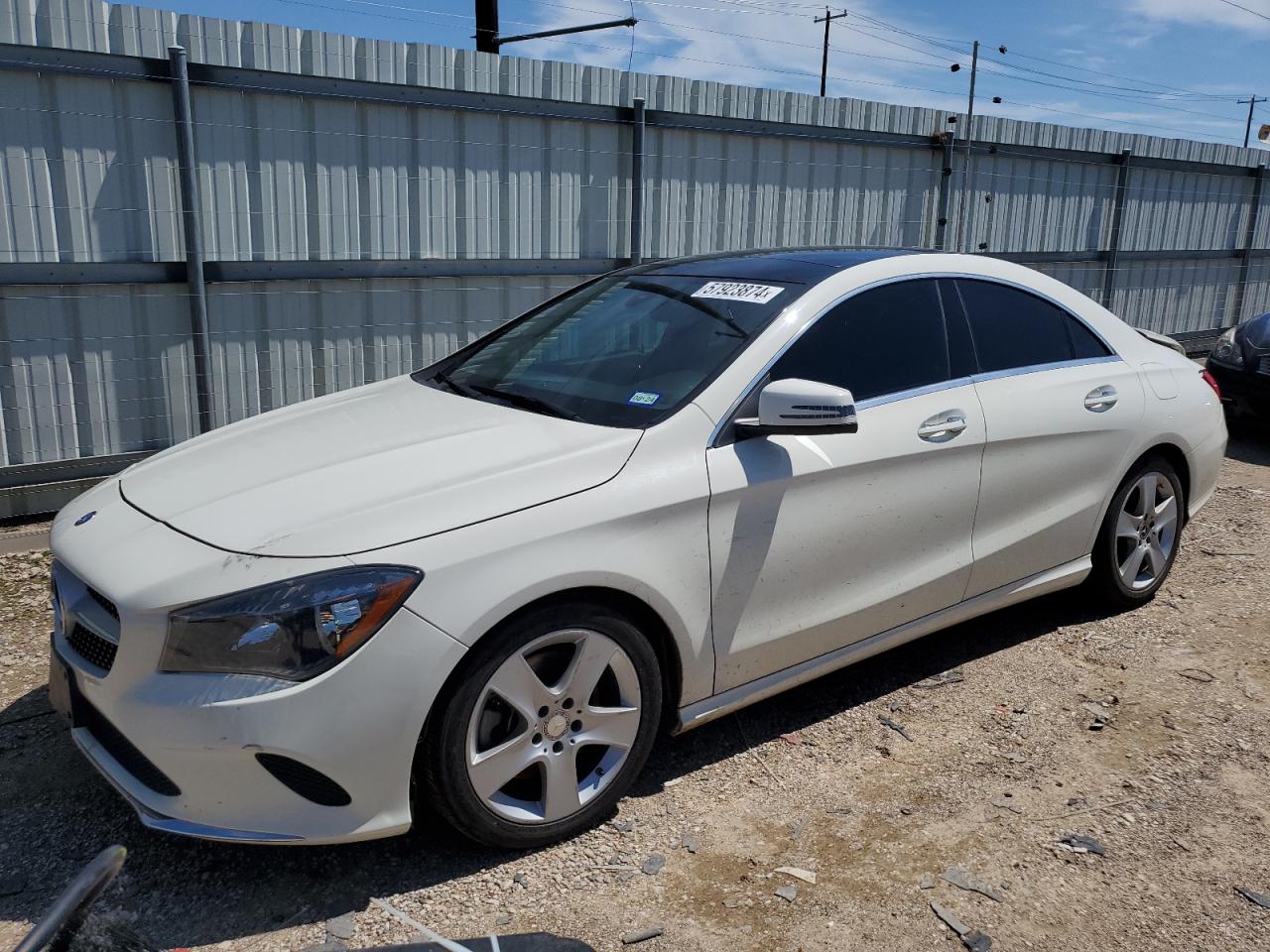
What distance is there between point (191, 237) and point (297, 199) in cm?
79

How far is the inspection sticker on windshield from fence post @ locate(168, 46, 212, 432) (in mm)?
3729

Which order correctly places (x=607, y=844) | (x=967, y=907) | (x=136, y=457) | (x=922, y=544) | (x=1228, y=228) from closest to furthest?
(x=967, y=907) → (x=607, y=844) → (x=922, y=544) → (x=136, y=457) → (x=1228, y=228)

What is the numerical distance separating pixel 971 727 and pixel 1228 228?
44.1ft

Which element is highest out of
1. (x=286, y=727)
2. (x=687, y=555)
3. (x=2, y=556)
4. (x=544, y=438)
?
(x=544, y=438)

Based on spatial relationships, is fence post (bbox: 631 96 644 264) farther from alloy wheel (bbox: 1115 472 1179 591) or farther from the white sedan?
alloy wheel (bbox: 1115 472 1179 591)

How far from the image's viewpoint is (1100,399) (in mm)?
4359

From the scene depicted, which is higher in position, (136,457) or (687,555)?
(687,555)

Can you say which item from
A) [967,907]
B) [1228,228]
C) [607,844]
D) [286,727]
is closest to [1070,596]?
[967,907]

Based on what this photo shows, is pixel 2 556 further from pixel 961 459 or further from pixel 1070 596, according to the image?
pixel 1070 596

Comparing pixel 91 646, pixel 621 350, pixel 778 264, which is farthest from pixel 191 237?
pixel 91 646

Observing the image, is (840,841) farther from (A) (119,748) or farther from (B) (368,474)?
(A) (119,748)

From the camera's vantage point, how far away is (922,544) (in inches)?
146

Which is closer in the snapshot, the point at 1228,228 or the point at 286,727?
the point at 286,727

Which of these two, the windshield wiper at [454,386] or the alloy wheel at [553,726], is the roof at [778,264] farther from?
the alloy wheel at [553,726]
